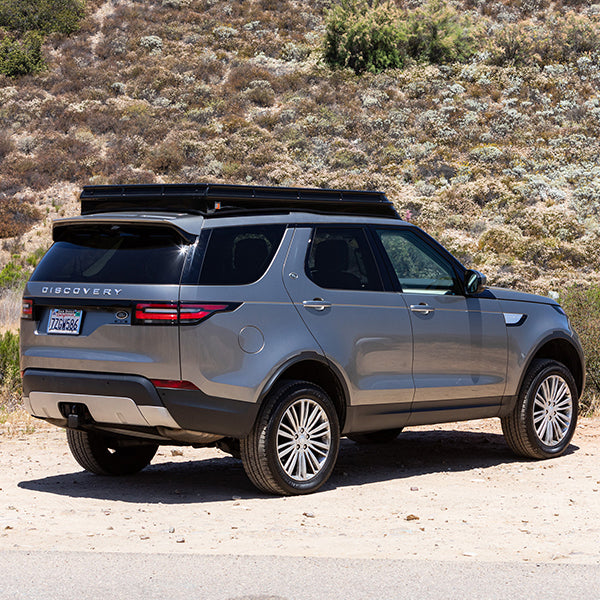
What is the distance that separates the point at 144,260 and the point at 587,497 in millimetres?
3596

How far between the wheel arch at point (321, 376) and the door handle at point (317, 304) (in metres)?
0.34

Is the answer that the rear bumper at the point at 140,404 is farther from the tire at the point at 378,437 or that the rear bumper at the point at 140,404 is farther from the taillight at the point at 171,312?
the tire at the point at 378,437

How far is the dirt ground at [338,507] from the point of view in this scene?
572cm

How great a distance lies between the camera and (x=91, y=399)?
21.6 ft

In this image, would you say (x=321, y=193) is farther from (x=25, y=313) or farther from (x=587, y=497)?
(x=587, y=497)

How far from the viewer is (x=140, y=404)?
Result: 6445mm

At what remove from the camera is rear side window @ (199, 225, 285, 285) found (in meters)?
6.58

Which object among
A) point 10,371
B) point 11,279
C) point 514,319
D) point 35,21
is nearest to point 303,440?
point 514,319

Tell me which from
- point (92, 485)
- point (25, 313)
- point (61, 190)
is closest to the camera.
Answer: point (25, 313)

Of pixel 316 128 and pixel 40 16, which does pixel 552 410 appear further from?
pixel 40 16

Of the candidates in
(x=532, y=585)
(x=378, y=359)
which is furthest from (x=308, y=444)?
(x=532, y=585)

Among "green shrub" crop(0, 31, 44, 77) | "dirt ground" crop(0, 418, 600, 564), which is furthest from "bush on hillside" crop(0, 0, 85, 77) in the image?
"dirt ground" crop(0, 418, 600, 564)

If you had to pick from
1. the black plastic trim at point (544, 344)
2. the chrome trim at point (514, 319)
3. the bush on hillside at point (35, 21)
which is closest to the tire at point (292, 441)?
the chrome trim at point (514, 319)

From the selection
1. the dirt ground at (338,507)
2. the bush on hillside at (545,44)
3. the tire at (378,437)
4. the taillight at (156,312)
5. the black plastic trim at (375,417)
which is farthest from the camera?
the bush on hillside at (545,44)
